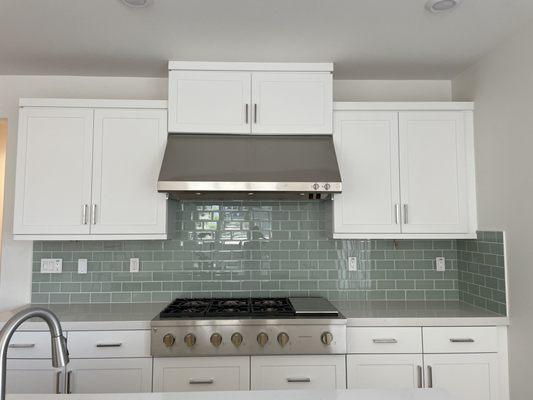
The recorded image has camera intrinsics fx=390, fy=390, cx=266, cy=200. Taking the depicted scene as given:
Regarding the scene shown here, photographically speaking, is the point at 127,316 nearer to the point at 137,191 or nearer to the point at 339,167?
the point at 137,191

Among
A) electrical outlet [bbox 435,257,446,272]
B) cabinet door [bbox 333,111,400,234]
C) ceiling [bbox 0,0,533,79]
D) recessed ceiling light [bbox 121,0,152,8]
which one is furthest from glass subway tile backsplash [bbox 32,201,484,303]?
recessed ceiling light [bbox 121,0,152,8]

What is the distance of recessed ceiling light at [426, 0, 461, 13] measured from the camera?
79.9 inches

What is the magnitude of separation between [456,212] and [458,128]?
0.61 meters

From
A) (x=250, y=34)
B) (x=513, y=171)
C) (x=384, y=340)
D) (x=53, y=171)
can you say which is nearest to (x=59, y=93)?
(x=53, y=171)

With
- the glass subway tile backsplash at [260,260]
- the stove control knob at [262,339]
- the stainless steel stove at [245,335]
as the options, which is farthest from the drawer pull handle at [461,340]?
A: the stove control knob at [262,339]

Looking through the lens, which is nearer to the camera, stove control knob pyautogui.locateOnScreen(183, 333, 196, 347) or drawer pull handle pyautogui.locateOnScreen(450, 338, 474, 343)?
stove control knob pyautogui.locateOnScreen(183, 333, 196, 347)

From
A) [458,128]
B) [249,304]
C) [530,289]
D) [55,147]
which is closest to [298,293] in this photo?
[249,304]

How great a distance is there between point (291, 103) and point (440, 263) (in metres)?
1.70

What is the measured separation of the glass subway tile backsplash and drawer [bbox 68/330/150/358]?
61 centimetres

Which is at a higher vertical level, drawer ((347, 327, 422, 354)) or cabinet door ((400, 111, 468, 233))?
cabinet door ((400, 111, 468, 233))

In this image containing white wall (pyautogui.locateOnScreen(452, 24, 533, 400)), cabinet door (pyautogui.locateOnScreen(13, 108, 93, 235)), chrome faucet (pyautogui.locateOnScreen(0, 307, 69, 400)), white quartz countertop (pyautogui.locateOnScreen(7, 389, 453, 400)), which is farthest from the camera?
cabinet door (pyautogui.locateOnScreen(13, 108, 93, 235))

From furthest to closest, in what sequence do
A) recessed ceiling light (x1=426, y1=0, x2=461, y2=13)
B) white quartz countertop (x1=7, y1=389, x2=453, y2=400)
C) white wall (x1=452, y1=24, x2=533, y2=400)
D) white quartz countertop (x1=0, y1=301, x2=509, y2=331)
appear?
white quartz countertop (x1=0, y1=301, x2=509, y2=331)
white wall (x1=452, y1=24, x2=533, y2=400)
recessed ceiling light (x1=426, y1=0, x2=461, y2=13)
white quartz countertop (x1=7, y1=389, x2=453, y2=400)

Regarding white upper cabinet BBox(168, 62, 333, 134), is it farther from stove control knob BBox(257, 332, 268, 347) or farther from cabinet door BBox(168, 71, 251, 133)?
stove control knob BBox(257, 332, 268, 347)

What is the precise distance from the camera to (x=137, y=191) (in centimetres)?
269
